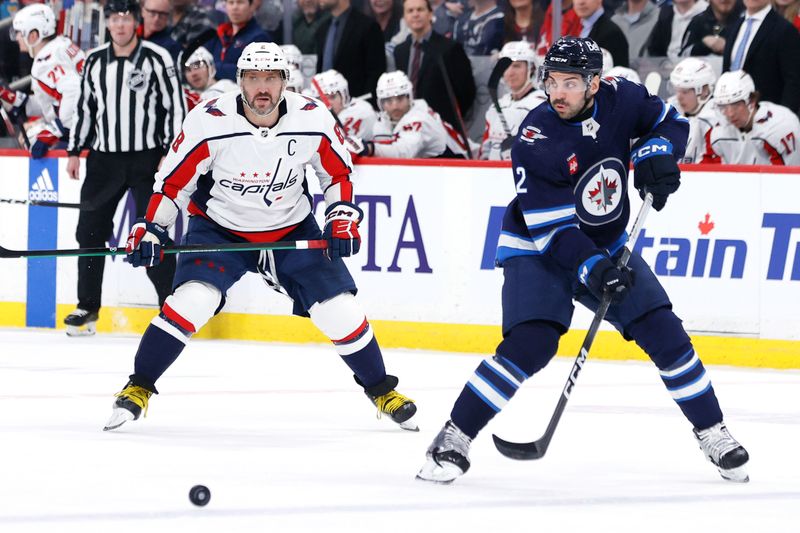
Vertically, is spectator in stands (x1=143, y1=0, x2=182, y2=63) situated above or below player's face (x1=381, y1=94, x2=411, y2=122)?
above

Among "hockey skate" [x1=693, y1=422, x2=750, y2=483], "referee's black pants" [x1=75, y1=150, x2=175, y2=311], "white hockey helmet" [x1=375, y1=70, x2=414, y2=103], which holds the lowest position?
"referee's black pants" [x1=75, y1=150, x2=175, y2=311]

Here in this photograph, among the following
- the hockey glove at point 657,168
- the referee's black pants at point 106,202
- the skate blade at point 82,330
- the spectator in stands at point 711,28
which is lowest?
the skate blade at point 82,330

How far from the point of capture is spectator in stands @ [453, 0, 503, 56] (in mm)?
8250

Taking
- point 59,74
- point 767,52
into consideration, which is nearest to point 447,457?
point 767,52

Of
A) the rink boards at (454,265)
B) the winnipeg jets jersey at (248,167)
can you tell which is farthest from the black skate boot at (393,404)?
the rink boards at (454,265)

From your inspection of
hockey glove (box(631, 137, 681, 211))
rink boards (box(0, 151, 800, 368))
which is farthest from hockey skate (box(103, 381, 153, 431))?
rink boards (box(0, 151, 800, 368))

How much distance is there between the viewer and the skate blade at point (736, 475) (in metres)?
4.11

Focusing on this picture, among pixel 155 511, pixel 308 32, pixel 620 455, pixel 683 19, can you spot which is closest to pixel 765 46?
pixel 683 19

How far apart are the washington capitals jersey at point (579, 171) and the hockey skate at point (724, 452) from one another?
1.79ft

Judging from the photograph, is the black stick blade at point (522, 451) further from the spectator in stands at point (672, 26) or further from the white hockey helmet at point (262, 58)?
the spectator in stands at point (672, 26)

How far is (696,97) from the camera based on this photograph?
727 centimetres

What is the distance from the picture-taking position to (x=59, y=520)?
356 centimetres

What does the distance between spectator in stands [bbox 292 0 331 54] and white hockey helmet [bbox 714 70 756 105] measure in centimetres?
245

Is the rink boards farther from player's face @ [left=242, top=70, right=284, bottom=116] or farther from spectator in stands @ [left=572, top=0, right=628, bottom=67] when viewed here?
player's face @ [left=242, top=70, right=284, bottom=116]
